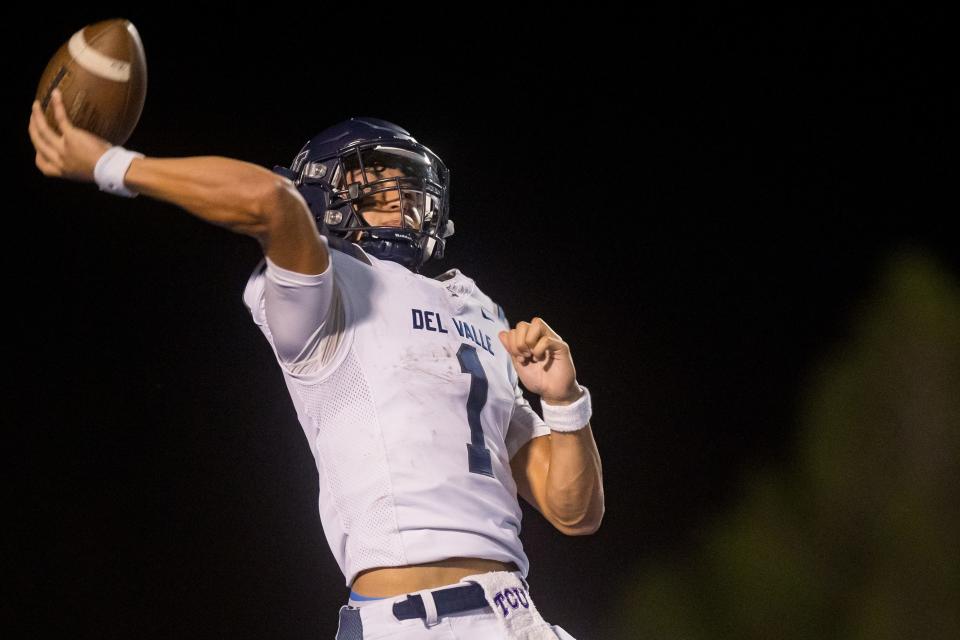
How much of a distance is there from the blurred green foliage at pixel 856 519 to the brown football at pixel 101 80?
2302 millimetres

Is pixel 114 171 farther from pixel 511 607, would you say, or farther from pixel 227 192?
pixel 511 607

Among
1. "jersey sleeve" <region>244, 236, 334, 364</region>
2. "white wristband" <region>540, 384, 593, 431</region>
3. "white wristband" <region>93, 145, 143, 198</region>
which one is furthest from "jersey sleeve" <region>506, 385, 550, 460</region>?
"white wristband" <region>93, 145, 143, 198</region>

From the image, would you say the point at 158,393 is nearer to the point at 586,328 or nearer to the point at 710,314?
the point at 586,328

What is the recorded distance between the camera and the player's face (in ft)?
5.74

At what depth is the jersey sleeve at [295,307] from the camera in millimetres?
1338

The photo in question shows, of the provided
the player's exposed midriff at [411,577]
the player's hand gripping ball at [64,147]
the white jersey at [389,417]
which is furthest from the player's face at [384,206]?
the player's exposed midriff at [411,577]

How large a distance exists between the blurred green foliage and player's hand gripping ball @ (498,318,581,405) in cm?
179

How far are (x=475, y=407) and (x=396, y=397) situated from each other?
0.50ft

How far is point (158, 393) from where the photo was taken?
2654mm

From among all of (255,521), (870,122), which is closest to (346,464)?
(255,521)

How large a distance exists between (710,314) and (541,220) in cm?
68

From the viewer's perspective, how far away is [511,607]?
4.51 feet

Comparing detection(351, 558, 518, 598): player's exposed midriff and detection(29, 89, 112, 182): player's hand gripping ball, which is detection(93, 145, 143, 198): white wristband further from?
detection(351, 558, 518, 598): player's exposed midriff

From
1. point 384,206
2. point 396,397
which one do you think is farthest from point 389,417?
point 384,206
